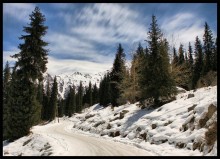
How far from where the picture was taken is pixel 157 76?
123ft

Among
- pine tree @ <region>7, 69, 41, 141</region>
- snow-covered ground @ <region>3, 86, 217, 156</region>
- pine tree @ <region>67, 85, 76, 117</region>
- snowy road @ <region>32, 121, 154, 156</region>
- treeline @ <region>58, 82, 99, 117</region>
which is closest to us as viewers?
snowy road @ <region>32, 121, 154, 156</region>

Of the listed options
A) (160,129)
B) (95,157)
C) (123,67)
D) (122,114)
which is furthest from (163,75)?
(123,67)

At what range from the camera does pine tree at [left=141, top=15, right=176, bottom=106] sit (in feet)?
123

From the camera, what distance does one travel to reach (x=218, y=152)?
16797 millimetres

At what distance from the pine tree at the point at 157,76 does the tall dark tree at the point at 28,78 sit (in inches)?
534

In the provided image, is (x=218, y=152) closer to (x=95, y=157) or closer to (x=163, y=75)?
(x=95, y=157)

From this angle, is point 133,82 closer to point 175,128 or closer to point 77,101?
point 175,128

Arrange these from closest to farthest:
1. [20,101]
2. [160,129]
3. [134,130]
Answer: [160,129] → [134,130] → [20,101]

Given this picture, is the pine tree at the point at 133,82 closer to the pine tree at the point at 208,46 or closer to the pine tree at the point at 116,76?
the pine tree at the point at 116,76

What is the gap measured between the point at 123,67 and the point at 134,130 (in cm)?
3026

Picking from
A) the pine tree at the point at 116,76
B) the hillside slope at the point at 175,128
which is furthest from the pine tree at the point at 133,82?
the hillside slope at the point at 175,128

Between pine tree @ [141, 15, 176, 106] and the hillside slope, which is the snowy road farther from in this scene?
pine tree @ [141, 15, 176, 106]

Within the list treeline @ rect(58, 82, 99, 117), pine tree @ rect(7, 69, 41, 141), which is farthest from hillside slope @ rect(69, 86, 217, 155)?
treeline @ rect(58, 82, 99, 117)

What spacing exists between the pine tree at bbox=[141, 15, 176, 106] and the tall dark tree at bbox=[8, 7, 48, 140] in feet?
44.5
